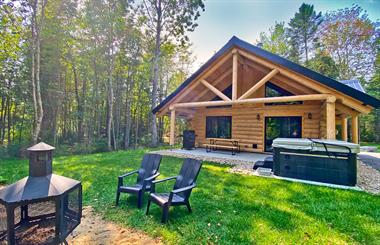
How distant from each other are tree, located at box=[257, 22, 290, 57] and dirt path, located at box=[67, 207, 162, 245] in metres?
22.1

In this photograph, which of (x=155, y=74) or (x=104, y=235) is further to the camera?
(x=155, y=74)

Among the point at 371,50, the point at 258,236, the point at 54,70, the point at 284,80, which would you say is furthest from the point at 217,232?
the point at 371,50

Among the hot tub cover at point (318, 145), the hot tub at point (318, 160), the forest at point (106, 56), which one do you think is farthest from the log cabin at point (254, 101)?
the forest at point (106, 56)

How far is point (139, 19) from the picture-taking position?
12.9 metres

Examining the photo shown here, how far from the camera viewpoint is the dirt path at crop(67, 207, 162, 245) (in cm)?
240

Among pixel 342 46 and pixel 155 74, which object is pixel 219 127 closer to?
pixel 155 74

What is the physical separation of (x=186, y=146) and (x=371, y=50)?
19.5 meters

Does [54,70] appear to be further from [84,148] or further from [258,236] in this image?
[258,236]

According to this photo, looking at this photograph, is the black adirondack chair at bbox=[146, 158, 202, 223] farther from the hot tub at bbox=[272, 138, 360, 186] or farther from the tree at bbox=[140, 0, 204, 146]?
the tree at bbox=[140, 0, 204, 146]

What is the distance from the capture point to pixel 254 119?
923 centimetres

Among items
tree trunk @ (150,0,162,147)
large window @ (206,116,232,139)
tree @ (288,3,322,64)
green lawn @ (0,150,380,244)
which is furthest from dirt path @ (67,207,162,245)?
tree @ (288,3,322,64)

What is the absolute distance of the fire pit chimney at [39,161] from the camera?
2125 mm

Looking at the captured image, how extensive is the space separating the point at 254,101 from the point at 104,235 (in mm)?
6163

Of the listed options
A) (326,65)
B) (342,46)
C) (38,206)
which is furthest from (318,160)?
(342,46)
